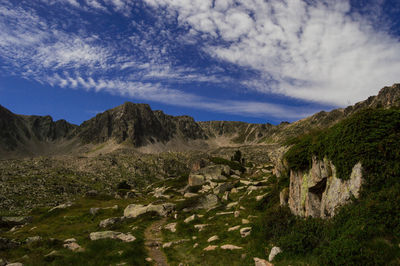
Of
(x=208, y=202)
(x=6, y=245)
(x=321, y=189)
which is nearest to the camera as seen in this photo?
(x=321, y=189)

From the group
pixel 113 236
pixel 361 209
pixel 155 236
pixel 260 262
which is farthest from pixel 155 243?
pixel 361 209

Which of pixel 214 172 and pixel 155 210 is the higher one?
pixel 214 172

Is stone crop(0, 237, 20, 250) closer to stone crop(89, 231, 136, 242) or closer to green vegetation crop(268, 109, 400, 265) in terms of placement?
stone crop(89, 231, 136, 242)

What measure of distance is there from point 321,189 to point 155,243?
1879cm

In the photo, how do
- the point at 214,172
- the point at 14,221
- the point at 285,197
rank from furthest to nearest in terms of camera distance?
the point at 214,172 < the point at 14,221 < the point at 285,197

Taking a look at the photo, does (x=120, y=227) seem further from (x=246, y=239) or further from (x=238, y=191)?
(x=246, y=239)

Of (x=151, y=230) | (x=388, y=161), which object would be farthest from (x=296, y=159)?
(x=151, y=230)

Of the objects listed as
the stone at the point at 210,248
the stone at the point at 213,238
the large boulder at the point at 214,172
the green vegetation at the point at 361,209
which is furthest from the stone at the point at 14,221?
the green vegetation at the point at 361,209

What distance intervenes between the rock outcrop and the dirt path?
511 inches

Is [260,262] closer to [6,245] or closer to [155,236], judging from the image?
[155,236]

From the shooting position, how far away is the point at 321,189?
17828mm

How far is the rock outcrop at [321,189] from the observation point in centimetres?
1416

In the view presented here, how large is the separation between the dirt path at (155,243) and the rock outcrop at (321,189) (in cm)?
1297

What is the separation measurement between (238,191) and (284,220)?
2580cm
